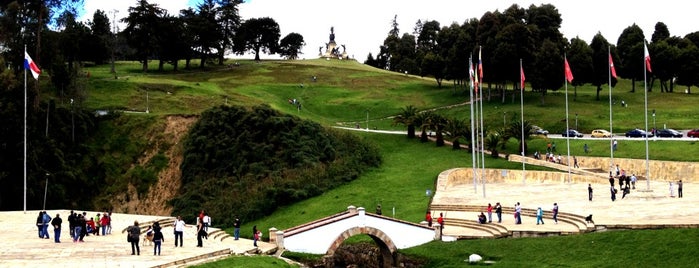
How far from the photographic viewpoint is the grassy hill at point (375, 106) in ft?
154

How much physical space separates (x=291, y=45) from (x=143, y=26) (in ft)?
116

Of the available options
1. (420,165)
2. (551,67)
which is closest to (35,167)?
(420,165)

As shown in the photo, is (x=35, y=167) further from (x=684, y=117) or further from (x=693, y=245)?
(x=684, y=117)

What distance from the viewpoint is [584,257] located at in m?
29.5

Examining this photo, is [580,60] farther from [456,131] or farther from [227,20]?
[227,20]

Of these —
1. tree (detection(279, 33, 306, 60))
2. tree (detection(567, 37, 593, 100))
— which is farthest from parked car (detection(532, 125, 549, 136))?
tree (detection(279, 33, 306, 60))

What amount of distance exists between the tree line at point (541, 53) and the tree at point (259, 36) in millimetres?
30698

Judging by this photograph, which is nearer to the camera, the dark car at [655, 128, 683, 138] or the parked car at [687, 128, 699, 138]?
the parked car at [687, 128, 699, 138]

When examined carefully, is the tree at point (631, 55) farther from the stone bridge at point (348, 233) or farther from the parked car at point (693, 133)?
the stone bridge at point (348, 233)

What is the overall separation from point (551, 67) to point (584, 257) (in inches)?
1834

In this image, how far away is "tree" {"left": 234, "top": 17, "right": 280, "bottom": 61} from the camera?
365ft

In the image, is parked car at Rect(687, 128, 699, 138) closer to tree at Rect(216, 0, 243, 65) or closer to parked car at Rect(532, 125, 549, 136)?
parked car at Rect(532, 125, 549, 136)

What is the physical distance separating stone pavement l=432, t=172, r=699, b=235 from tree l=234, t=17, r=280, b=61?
64.4m

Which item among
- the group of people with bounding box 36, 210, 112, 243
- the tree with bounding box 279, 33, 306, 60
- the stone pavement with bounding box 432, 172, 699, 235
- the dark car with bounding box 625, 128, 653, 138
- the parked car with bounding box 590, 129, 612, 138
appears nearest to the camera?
the group of people with bounding box 36, 210, 112, 243
